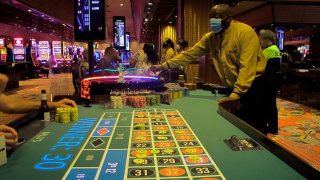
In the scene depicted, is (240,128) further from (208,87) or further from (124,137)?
(208,87)

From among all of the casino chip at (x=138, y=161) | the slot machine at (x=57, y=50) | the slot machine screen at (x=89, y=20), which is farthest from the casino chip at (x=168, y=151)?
the slot machine at (x=57, y=50)

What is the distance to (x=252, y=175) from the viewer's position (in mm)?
1132

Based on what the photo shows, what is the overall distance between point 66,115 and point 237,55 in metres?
1.66

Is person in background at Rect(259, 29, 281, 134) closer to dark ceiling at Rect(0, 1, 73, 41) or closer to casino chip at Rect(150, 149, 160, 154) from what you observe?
casino chip at Rect(150, 149, 160, 154)

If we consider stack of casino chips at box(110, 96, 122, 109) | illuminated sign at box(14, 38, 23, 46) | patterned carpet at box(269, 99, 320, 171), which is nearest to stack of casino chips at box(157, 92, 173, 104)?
stack of casino chips at box(110, 96, 122, 109)

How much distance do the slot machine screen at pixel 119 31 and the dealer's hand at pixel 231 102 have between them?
9.48m

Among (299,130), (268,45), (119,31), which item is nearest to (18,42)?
(119,31)

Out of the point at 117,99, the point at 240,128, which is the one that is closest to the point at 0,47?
the point at 117,99

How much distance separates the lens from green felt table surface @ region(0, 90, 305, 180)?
3.76 ft

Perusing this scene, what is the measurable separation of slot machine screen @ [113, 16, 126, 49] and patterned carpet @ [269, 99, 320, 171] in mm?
6832

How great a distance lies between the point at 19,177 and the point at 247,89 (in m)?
2.03

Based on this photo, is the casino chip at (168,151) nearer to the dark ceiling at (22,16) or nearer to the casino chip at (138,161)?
the casino chip at (138,161)

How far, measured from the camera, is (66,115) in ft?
6.72

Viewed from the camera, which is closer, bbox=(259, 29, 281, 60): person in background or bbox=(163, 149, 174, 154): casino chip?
bbox=(163, 149, 174, 154): casino chip
